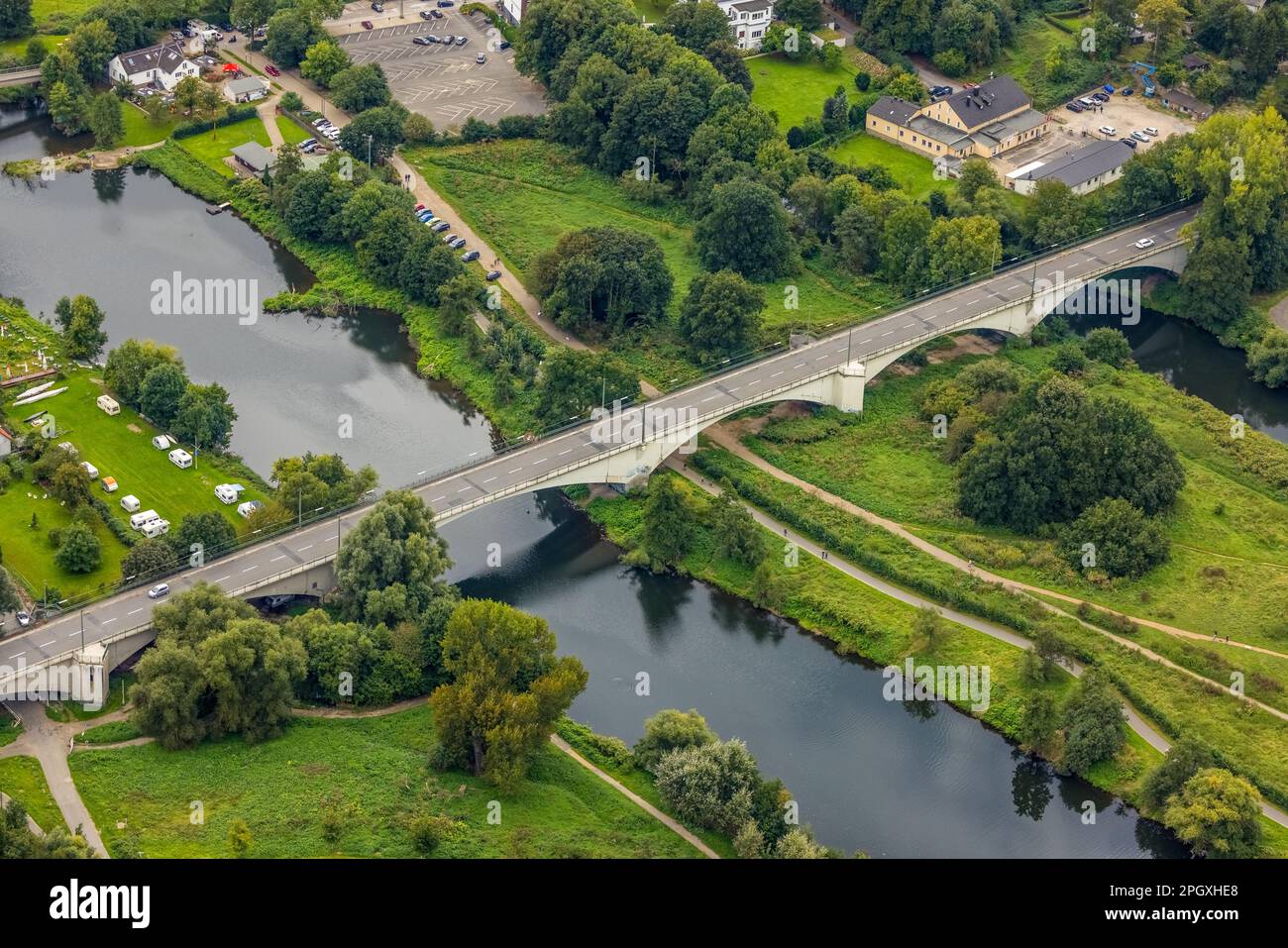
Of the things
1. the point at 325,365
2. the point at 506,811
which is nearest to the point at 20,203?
the point at 325,365

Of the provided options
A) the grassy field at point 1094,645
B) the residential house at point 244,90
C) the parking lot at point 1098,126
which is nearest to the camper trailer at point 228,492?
the grassy field at point 1094,645

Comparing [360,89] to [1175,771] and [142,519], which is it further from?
[1175,771]

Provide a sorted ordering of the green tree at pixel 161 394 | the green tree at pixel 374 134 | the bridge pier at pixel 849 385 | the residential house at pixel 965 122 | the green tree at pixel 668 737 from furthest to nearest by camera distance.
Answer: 1. the residential house at pixel 965 122
2. the green tree at pixel 374 134
3. the bridge pier at pixel 849 385
4. the green tree at pixel 161 394
5. the green tree at pixel 668 737

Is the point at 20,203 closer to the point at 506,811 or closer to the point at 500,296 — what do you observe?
the point at 500,296

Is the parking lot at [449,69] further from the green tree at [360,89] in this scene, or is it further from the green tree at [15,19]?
the green tree at [15,19]

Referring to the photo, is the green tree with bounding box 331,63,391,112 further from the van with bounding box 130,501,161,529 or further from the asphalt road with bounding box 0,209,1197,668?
the van with bounding box 130,501,161,529
